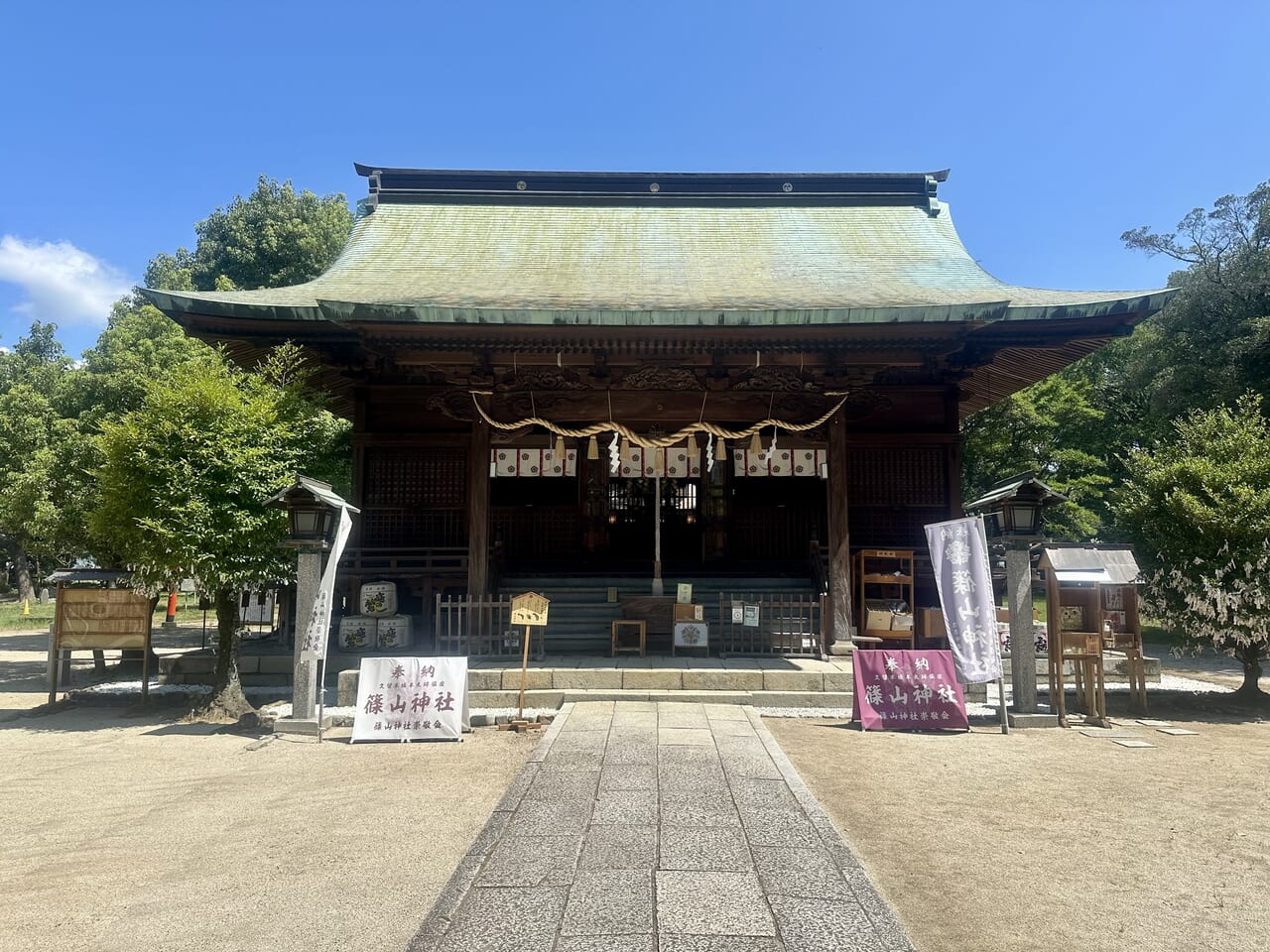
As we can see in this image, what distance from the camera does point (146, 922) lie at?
3.83m

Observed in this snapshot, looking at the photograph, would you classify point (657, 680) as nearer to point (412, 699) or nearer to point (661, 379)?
point (412, 699)

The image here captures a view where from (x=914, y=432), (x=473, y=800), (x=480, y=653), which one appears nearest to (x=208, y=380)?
(x=480, y=653)

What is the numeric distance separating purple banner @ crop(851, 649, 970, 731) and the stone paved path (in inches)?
87.5

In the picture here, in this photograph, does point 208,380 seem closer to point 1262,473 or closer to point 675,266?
point 675,266

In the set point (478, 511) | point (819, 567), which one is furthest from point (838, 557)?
point (478, 511)

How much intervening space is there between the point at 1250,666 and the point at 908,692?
18.7 ft

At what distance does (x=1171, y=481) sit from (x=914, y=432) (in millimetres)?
3866

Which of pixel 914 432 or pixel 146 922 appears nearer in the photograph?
pixel 146 922

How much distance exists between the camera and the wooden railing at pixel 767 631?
34.3 ft

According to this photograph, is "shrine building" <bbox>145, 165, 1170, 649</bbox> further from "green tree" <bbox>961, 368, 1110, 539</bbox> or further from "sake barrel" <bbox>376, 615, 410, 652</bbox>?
"green tree" <bbox>961, 368, 1110, 539</bbox>

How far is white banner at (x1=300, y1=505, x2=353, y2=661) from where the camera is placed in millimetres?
8117

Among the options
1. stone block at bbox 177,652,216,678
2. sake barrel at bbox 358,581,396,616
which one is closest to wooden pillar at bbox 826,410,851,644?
sake barrel at bbox 358,581,396,616

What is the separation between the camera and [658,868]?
4.19 metres

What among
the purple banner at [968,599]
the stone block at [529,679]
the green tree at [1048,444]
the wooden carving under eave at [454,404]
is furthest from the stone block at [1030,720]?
the green tree at [1048,444]
